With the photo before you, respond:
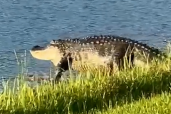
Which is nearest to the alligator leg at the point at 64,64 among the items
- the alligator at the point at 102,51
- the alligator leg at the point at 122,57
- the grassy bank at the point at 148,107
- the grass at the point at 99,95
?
the alligator at the point at 102,51

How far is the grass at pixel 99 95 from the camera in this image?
20.9 ft

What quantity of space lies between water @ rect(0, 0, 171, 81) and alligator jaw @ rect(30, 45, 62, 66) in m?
0.17

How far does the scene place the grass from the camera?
638 cm

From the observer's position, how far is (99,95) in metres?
7.11

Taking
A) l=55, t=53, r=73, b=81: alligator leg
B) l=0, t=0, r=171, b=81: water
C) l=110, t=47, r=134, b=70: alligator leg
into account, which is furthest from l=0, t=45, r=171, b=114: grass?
l=0, t=0, r=171, b=81: water

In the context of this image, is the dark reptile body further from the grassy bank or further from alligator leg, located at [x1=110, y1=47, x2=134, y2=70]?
the grassy bank

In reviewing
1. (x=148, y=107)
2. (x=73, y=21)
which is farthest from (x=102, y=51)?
(x=73, y=21)

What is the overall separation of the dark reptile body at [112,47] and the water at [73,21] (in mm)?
618

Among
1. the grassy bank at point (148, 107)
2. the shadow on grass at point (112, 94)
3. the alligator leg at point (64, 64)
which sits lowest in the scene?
the alligator leg at point (64, 64)

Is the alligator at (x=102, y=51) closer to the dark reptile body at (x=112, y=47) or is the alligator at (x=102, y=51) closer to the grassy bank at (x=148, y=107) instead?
the dark reptile body at (x=112, y=47)

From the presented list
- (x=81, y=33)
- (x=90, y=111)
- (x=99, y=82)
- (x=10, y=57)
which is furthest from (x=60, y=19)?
(x=90, y=111)

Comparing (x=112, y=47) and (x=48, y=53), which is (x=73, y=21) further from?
(x=112, y=47)

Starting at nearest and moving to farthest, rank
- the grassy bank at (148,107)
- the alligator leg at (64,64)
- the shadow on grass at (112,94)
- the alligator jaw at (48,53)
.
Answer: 1. the grassy bank at (148,107)
2. the shadow on grass at (112,94)
3. the alligator leg at (64,64)
4. the alligator jaw at (48,53)

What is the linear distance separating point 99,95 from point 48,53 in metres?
3.04
